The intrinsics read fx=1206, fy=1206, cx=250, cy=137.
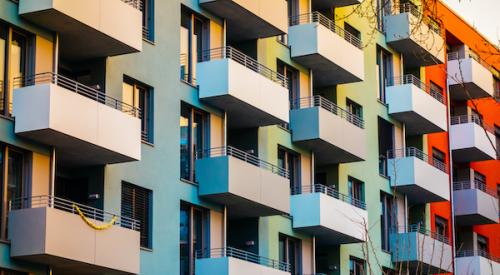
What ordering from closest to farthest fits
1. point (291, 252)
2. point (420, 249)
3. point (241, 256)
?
point (241, 256) → point (291, 252) → point (420, 249)

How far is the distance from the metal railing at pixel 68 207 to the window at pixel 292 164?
10.6 m

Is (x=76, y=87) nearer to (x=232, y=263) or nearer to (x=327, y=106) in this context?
(x=232, y=263)

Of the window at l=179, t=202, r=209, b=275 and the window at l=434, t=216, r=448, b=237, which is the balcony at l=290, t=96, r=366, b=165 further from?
the window at l=434, t=216, r=448, b=237

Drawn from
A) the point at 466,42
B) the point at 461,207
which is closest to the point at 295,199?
the point at 461,207

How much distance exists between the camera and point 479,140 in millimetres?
59594

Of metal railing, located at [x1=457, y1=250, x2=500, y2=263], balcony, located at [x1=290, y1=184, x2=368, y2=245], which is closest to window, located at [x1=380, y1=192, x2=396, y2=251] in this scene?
balcony, located at [x1=290, y1=184, x2=368, y2=245]

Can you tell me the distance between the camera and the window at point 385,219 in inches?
1998

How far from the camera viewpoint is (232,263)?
1442 inches

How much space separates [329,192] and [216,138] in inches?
353

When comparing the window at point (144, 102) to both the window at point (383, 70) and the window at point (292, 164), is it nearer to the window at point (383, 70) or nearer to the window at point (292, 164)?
the window at point (292, 164)

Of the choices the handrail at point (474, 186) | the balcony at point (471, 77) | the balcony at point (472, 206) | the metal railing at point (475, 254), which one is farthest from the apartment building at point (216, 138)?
the metal railing at point (475, 254)

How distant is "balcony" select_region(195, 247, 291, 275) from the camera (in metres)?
36.4

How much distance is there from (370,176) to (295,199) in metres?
7.22

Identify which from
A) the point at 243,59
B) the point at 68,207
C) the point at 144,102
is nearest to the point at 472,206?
the point at 243,59
